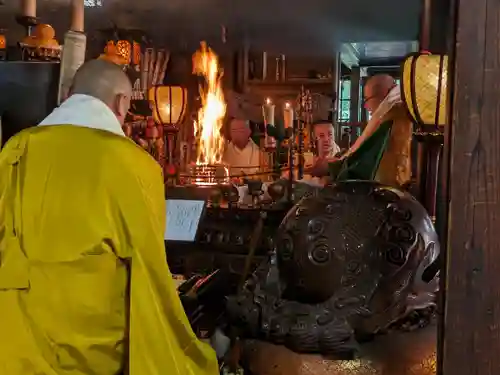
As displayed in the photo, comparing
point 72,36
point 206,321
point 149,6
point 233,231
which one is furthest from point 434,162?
point 149,6

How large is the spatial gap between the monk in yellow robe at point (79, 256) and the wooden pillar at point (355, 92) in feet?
28.2

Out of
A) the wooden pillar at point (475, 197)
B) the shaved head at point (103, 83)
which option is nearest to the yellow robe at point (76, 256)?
the shaved head at point (103, 83)

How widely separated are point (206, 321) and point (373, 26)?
5849 millimetres

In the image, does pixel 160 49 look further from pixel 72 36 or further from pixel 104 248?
pixel 104 248

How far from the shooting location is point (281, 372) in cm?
171

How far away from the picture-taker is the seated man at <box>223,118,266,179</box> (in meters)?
7.02

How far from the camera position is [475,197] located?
118 centimetres

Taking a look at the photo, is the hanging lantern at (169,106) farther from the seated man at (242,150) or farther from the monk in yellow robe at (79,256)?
the monk in yellow robe at (79,256)

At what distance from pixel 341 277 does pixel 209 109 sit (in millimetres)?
6522

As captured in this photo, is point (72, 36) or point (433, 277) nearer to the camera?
point (433, 277)

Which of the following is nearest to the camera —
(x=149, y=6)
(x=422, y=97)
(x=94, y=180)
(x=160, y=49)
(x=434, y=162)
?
(x=94, y=180)

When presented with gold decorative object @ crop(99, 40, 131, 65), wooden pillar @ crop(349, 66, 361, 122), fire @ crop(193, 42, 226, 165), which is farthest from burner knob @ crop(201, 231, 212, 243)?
wooden pillar @ crop(349, 66, 361, 122)

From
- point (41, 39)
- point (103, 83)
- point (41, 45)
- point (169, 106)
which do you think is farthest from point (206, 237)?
point (169, 106)

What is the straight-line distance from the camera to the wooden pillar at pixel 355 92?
10.3 metres
